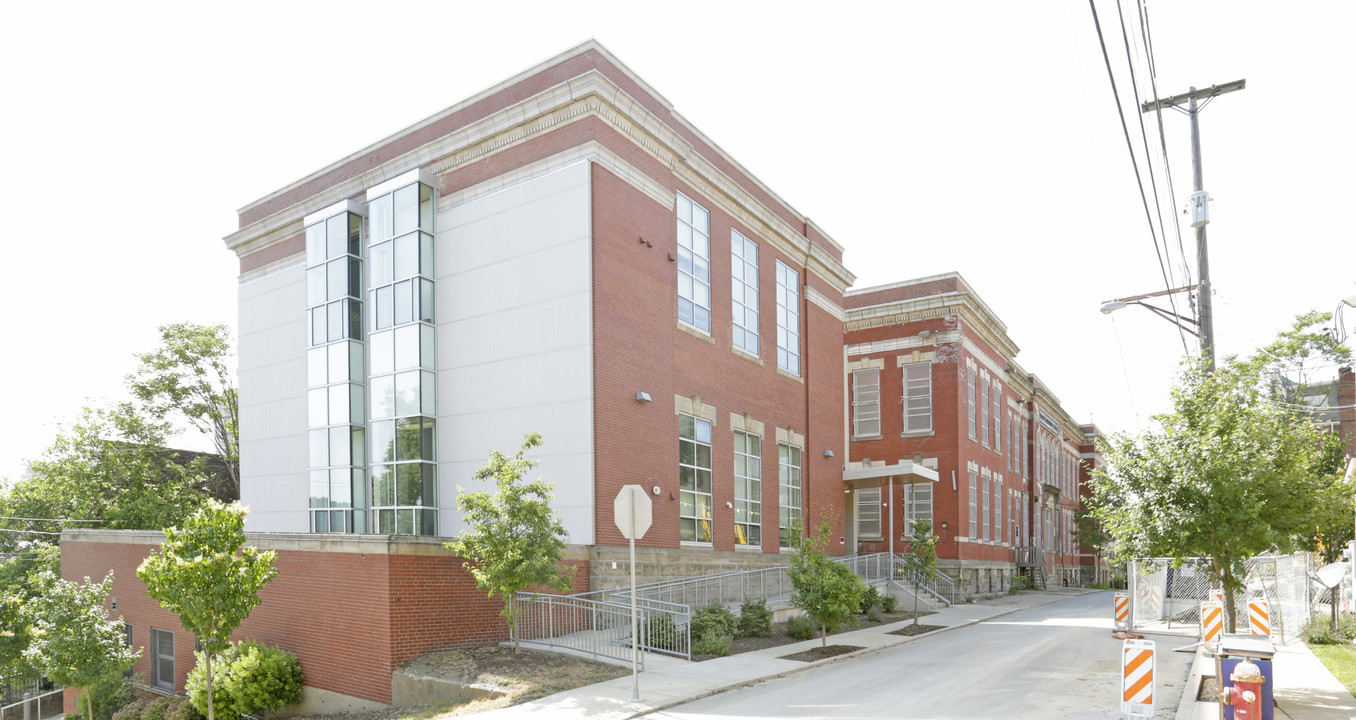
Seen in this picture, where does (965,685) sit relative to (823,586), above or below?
below

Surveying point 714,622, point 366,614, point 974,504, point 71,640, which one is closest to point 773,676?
point 714,622

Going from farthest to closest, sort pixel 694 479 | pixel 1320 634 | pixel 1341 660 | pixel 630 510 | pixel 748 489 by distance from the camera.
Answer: pixel 748 489
pixel 694 479
pixel 1320 634
pixel 1341 660
pixel 630 510

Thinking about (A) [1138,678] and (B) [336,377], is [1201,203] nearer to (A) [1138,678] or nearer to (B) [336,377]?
(A) [1138,678]

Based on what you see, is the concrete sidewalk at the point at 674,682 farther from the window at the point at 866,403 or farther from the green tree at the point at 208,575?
the window at the point at 866,403

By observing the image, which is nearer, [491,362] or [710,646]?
[710,646]

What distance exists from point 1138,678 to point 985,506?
3443 cm

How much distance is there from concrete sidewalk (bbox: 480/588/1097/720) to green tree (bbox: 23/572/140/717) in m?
10.5

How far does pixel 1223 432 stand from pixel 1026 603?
84.9ft

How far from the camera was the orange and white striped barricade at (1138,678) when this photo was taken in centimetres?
1083

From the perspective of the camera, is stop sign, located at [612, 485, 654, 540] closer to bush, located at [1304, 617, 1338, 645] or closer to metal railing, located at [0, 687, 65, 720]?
bush, located at [1304, 617, 1338, 645]

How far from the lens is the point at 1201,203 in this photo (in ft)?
56.8

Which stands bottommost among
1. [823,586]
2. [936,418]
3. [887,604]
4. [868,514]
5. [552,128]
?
[887,604]

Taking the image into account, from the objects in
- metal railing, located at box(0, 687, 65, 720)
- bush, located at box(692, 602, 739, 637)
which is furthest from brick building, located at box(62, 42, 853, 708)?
Result: metal railing, located at box(0, 687, 65, 720)

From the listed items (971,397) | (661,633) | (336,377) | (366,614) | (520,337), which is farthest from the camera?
(971,397)
